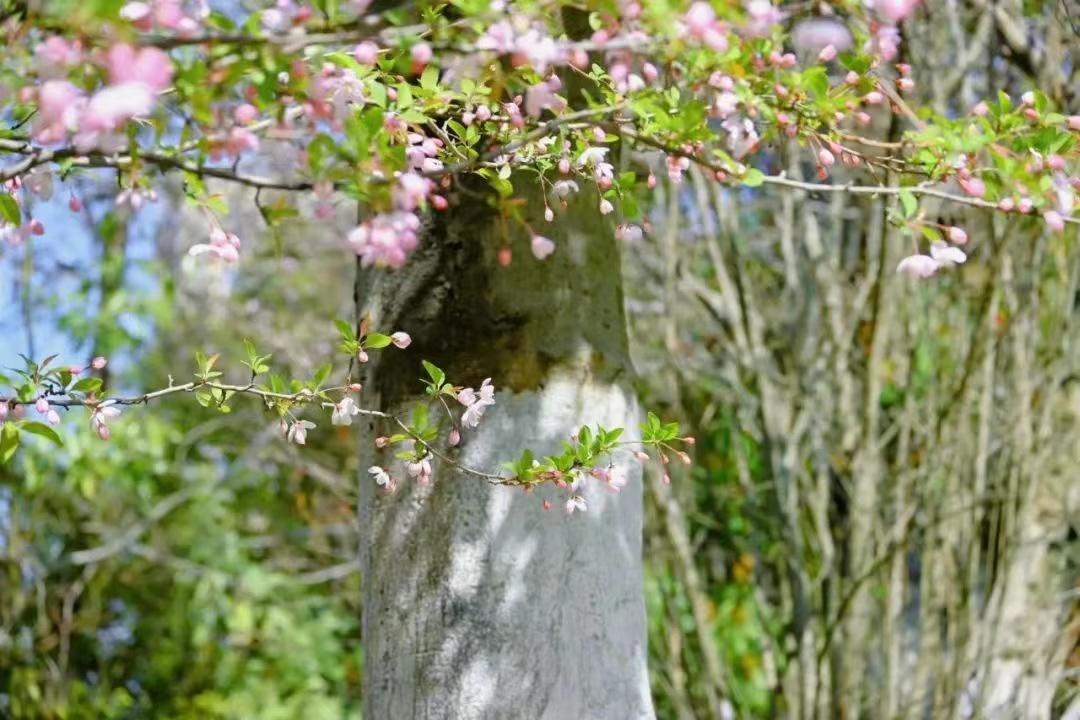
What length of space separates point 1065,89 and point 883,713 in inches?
77.5

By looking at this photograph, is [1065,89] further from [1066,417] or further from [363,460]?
[363,460]

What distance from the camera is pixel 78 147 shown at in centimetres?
113

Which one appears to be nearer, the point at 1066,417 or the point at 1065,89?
the point at 1065,89

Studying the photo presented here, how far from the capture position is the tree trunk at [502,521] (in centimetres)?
185

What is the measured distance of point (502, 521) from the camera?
1.86 metres

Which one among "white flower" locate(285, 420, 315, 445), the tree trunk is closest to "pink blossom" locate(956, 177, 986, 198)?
the tree trunk

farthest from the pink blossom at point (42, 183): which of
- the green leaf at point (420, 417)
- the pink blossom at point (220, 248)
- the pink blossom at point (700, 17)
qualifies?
the pink blossom at point (700, 17)

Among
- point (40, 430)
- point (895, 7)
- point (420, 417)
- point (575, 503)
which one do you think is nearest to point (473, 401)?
point (420, 417)

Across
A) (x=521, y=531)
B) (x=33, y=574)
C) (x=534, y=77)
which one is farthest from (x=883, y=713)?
(x=33, y=574)

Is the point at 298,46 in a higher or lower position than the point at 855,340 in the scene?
higher

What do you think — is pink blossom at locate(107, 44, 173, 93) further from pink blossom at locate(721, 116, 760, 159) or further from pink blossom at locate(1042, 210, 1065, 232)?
pink blossom at locate(1042, 210, 1065, 232)

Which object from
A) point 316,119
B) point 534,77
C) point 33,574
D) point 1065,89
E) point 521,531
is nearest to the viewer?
point 316,119

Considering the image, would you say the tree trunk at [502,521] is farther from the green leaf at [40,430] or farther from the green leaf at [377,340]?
the green leaf at [40,430]

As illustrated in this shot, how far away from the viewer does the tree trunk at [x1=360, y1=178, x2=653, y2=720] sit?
1852mm
